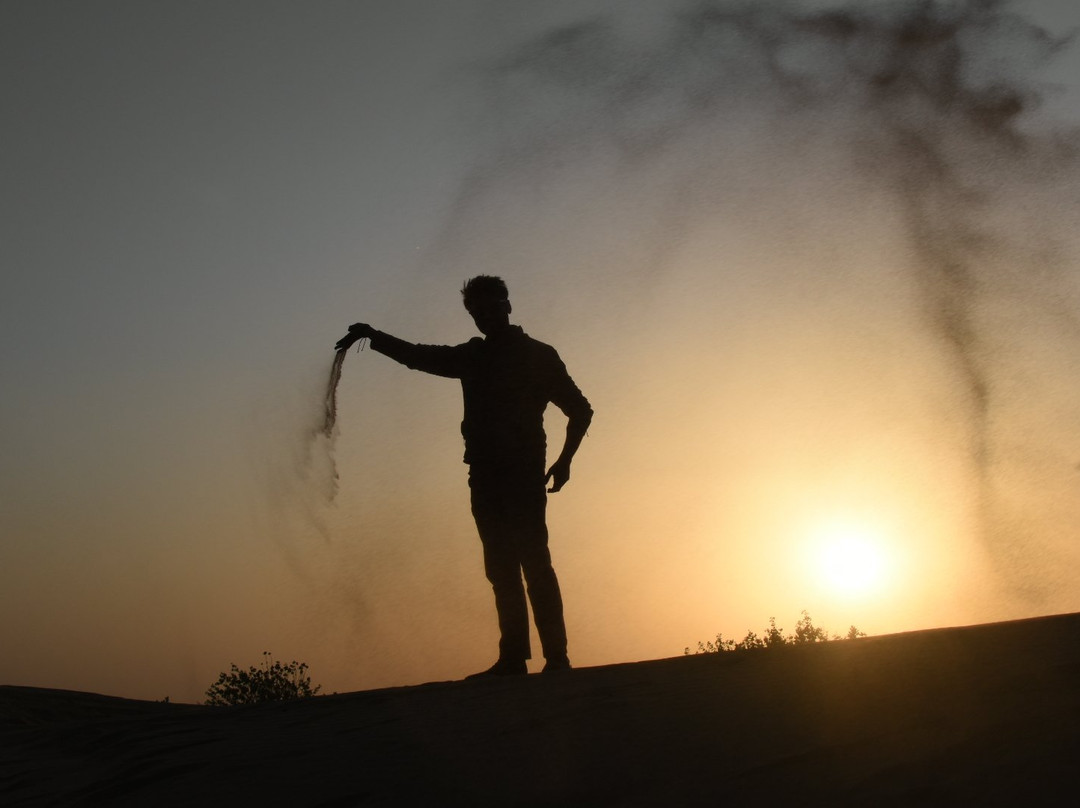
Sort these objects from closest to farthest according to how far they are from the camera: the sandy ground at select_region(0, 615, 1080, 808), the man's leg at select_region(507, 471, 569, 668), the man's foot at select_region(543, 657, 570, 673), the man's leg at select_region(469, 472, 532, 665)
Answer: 1. the sandy ground at select_region(0, 615, 1080, 808)
2. the man's foot at select_region(543, 657, 570, 673)
3. the man's leg at select_region(507, 471, 569, 668)
4. the man's leg at select_region(469, 472, 532, 665)

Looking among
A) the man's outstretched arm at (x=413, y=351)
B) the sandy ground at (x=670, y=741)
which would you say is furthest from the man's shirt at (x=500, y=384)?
the sandy ground at (x=670, y=741)

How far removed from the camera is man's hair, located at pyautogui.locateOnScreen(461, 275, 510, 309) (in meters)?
6.80

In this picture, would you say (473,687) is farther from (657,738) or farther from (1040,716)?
(1040,716)

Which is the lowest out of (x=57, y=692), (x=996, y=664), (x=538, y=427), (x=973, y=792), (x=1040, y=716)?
(x=973, y=792)

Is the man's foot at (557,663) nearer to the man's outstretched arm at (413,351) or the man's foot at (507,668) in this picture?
the man's foot at (507,668)

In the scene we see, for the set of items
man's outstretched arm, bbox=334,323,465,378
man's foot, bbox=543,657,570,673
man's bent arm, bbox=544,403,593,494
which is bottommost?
man's foot, bbox=543,657,570,673

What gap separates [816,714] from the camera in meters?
3.26

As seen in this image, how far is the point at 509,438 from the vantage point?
6750 mm

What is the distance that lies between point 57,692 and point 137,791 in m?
7.20

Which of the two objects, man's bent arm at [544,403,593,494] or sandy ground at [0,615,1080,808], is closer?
sandy ground at [0,615,1080,808]

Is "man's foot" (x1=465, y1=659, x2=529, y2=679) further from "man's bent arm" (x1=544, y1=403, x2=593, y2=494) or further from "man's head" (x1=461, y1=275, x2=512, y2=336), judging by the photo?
"man's head" (x1=461, y1=275, x2=512, y2=336)

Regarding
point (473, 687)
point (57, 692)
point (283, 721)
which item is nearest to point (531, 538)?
point (473, 687)

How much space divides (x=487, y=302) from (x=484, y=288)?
89mm

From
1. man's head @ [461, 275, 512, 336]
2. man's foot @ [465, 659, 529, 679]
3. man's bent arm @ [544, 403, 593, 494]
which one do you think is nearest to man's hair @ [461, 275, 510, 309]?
man's head @ [461, 275, 512, 336]
